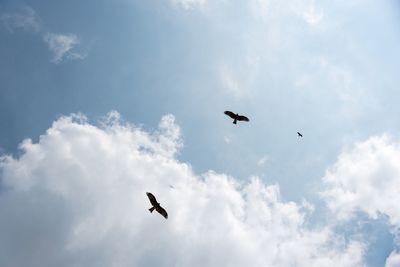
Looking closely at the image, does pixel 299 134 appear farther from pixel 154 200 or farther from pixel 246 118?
pixel 154 200

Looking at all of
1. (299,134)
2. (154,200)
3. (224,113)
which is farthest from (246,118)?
(154,200)

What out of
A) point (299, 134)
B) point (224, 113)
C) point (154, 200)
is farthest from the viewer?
point (299, 134)

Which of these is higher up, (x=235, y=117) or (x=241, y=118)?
(x=241, y=118)

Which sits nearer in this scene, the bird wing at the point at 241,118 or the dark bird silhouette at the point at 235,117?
the dark bird silhouette at the point at 235,117

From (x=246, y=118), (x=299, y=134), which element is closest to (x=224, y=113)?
(x=246, y=118)

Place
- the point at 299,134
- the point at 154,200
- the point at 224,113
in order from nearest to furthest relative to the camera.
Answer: the point at 154,200 < the point at 224,113 < the point at 299,134

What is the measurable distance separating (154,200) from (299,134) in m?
22.5

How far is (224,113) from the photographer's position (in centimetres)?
4553

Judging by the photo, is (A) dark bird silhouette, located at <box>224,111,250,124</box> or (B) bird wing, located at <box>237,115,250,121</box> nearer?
(A) dark bird silhouette, located at <box>224,111,250,124</box>

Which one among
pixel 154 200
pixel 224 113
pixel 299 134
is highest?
pixel 299 134

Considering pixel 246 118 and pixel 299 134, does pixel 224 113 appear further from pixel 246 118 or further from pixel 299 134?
pixel 299 134

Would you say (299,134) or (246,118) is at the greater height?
(299,134)

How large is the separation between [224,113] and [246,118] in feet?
9.58

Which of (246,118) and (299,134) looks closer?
(246,118)
